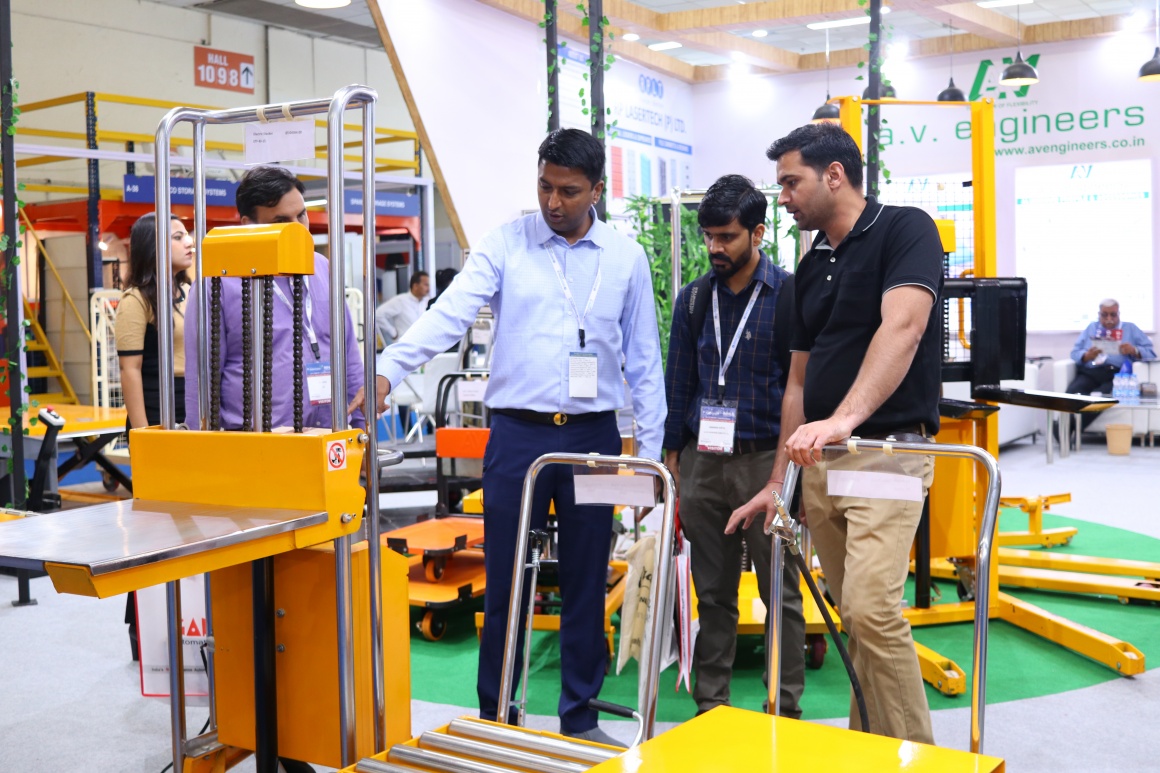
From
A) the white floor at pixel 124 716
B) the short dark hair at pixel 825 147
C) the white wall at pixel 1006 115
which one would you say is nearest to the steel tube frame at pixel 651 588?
the short dark hair at pixel 825 147

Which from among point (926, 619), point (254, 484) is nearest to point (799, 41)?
point (926, 619)

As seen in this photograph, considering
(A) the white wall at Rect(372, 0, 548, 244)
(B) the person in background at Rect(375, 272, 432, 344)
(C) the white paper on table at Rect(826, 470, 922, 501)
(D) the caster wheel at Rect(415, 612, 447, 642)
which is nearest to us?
(C) the white paper on table at Rect(826, 470, 922, 501)

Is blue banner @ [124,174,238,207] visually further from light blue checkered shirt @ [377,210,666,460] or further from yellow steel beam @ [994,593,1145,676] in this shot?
yellow steel beam @ [994,593,1145,676]

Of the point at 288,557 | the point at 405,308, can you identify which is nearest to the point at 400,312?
the point at 405,308

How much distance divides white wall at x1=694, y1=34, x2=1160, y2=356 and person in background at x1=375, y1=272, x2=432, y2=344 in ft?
13.3

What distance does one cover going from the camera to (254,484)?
2352mm

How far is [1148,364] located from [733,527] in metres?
8.84

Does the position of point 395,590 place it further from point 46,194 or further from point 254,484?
point 46,194

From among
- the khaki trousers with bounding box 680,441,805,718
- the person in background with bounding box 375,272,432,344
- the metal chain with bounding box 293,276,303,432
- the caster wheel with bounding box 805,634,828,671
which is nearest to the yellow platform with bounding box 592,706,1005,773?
the metal chain with bounding box 293,276,303,432

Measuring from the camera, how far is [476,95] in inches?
309

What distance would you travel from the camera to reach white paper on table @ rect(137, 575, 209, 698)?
2.88 meters

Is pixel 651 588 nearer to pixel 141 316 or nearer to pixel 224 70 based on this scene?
pixel 141 316

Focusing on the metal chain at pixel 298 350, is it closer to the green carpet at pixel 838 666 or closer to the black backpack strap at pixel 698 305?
the black backpack strap at pixel 698 305

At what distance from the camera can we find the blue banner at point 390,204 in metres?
11.0
